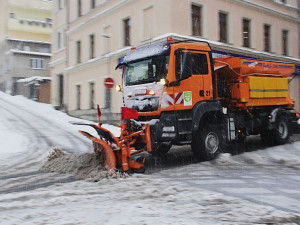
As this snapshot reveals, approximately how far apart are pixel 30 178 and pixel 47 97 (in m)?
24.5

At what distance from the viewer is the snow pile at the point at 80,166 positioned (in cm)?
635

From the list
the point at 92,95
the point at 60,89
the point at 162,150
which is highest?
the point at 60,89

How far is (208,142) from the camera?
865cm

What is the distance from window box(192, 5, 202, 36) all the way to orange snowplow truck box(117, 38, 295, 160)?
701cm

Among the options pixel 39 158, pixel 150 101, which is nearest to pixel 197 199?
pixel 150 101

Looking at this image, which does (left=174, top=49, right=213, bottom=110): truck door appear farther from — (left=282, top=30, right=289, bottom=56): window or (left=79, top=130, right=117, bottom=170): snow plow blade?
(left=282, top=30, right=289, bottom=56): window

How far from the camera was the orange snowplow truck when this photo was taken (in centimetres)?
785

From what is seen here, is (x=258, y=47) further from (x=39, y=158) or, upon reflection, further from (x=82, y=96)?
(x=39, y=158)

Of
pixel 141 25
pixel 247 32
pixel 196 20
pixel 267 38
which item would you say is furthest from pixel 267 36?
pixel 141 25

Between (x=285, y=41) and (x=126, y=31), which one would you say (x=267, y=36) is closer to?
(x=285, y=41)

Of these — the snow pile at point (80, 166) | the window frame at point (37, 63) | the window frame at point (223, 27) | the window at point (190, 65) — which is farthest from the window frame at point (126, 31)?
the window frame at point (37, 63)

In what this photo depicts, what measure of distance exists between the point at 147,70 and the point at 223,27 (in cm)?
1183

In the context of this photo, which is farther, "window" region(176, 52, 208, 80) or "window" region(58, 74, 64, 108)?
"window" region(58, 74, 64, 108)

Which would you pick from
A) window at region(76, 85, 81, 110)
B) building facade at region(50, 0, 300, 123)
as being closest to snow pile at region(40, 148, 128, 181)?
building facade at region(50, 0, 300, 123)
